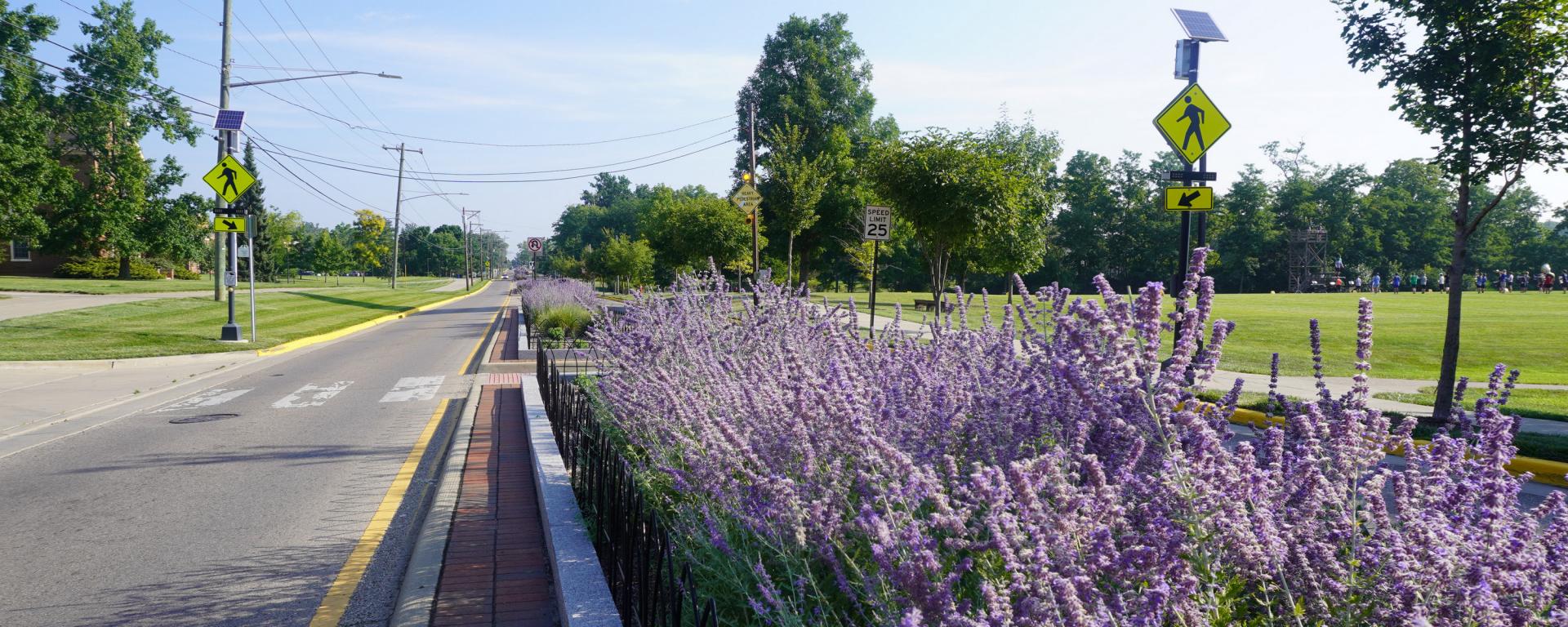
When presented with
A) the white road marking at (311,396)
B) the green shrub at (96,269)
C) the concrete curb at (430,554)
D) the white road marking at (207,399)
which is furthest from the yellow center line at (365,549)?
the green shrub at (96,269)

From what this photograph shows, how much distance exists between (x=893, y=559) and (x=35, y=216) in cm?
5087

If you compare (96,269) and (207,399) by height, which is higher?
(96,269)

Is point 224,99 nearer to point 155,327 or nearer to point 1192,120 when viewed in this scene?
point 155,327

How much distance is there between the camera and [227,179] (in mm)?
18016

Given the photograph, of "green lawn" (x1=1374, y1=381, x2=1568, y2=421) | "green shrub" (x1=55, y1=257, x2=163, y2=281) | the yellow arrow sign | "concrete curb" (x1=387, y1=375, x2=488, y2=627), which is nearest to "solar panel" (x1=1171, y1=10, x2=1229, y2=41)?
the yellow arrow sign

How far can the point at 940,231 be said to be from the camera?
2223cm

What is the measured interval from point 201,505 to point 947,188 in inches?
690

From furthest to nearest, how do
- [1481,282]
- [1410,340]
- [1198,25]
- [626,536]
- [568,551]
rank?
[1481,282] < [1410,340] < [1198,25] < [568,551] < [626,536]

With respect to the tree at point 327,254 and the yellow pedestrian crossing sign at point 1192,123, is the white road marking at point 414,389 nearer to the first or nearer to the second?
the yellow pedestrian crossing sign at point 1192,123

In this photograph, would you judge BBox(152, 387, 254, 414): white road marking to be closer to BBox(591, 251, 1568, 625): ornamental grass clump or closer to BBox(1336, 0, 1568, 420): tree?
BBox(591, 251, 1568, 625): ornamental grass clump

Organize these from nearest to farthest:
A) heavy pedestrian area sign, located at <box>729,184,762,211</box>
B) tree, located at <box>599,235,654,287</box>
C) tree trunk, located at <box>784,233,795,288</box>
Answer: heavy pedestrian area sign, located at <box>729,184,762,211</box> → tree trunk, located at <box>784,233,795,288</box> → tree, located at <box>599,235,654,287</box>

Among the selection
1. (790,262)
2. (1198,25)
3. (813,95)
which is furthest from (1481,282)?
(1198,25)

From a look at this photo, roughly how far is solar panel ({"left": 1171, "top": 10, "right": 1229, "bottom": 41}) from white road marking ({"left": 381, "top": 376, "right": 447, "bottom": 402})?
1144 cm

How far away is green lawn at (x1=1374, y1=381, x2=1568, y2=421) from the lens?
34.3 feet
